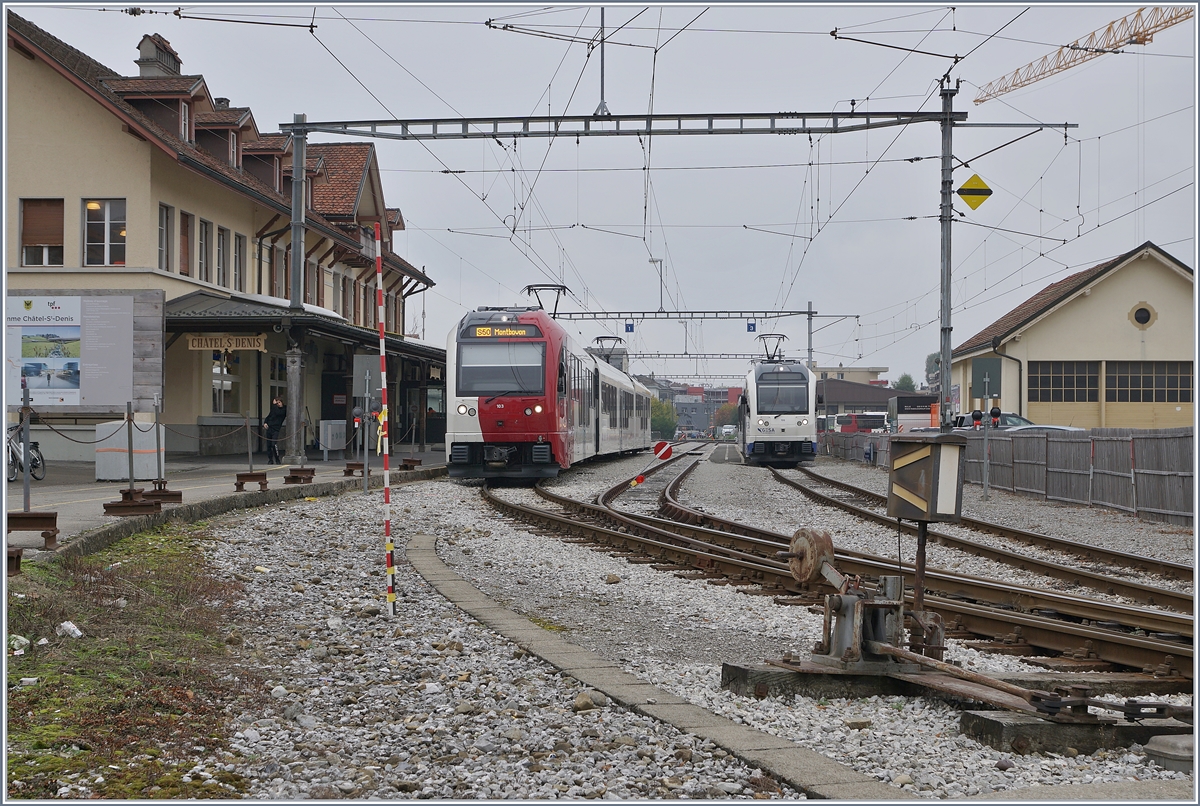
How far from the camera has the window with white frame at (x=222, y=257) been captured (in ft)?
98.0

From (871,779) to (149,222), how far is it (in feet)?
81.8

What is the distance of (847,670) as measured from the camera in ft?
18.6

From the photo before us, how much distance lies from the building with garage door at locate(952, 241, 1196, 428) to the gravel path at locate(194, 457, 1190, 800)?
34.2m

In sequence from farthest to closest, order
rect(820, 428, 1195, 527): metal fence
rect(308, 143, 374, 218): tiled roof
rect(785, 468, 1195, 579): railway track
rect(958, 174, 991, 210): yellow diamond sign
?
rect(308, 143, 374, 218): tiled roof
rect(958, 174, 991, 210): yellow diamond sign
rect(820, 428, 1195, 527): metal fence
rect(785, 468, 1195, 579): railway track

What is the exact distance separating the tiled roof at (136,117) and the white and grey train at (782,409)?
14788mm

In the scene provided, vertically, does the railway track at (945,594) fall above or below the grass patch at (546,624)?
above

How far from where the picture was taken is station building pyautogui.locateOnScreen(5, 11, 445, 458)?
23.7m

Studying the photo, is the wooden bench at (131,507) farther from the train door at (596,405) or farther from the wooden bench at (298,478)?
the train door at (596,405)

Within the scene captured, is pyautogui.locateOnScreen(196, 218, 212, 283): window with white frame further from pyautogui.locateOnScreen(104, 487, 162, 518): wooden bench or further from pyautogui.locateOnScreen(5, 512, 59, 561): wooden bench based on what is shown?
pyautogui.locateOnScreen(5, 512, 59, 561): wooden bench

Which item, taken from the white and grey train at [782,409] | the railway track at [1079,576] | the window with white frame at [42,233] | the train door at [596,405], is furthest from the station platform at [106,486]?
the white and grey train at [782,409]

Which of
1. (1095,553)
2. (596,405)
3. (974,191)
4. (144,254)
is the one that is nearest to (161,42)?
(144,254)

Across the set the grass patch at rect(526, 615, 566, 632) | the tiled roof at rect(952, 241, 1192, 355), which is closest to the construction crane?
the tiled roof at rect(952, 241, 1192, 355)

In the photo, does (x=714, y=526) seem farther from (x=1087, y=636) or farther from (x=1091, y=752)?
(x=1091, y=752)

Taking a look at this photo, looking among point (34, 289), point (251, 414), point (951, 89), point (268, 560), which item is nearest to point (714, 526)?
point (268, 560)
